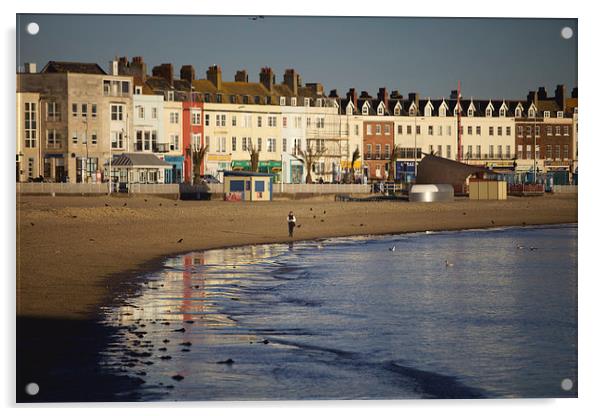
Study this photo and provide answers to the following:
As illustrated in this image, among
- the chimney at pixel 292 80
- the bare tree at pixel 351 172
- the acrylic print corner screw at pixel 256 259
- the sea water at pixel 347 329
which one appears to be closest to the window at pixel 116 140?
the acrylic print corner screw at pixel 256 259

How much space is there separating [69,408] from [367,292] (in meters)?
7.52

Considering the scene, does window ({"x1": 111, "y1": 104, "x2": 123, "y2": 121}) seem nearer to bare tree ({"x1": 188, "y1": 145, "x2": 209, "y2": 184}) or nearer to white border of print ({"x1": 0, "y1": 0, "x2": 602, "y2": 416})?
bare tree ({"x1": 188, "y1": 145, "x2": 209, "y2": 184})

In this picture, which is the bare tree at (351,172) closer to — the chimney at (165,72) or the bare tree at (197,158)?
the bare tree at (197,158)

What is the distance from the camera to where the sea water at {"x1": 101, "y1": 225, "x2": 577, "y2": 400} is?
11.3 m

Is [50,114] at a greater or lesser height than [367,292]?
greater

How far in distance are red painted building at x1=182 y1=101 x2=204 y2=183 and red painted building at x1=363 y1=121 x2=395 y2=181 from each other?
14.3 metres

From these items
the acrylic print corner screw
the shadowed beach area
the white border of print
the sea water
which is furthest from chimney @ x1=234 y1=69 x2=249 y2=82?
the white border of print

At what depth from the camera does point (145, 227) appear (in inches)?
1107

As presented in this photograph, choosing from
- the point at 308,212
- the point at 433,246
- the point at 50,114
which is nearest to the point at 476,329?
the point at 433,246

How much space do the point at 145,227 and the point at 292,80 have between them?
31.8 m
